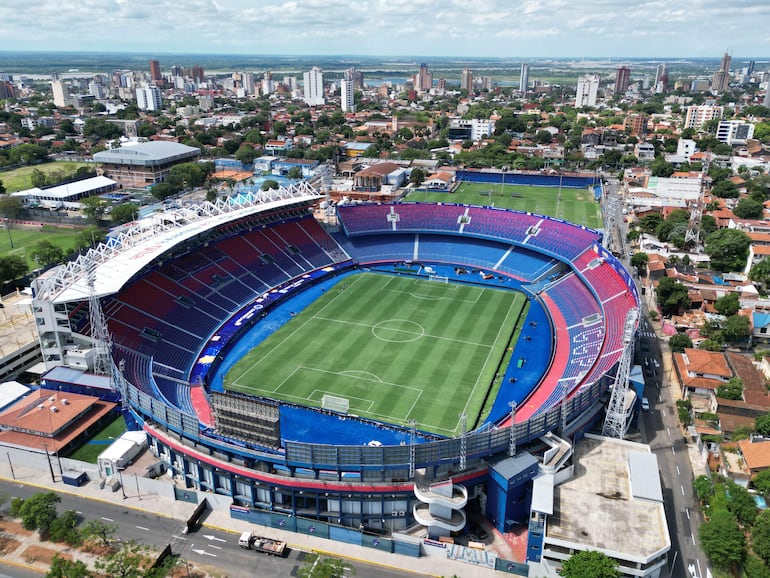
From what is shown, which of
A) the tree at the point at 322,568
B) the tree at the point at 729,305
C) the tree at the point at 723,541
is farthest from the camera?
the tree at the point at 729,305

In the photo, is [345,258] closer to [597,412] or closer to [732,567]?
[597,412]

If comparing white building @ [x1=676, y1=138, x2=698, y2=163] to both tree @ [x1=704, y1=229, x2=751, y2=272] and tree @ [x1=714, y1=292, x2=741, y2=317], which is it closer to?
tree @ [x1=704, y1=229, x2=751, y2=272]

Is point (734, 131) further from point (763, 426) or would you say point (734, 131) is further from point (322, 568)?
point (322, 568)

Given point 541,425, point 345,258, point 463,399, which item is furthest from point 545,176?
point 541,425

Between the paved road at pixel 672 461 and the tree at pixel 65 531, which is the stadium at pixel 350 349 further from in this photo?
the tree at pixel 65 531

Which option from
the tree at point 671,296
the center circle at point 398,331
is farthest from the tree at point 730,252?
the center circle at point 398,331

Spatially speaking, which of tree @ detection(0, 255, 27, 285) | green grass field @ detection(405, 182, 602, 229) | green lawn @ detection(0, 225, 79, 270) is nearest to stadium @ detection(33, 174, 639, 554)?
tree @ detection(0, 255, 27, 285)
